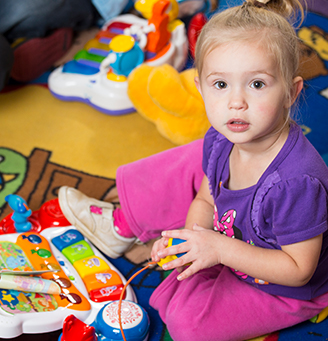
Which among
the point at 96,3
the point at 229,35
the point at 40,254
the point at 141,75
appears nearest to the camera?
the point at 229,35

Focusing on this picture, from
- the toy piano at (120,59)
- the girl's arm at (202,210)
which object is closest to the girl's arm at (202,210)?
the girl's arm at (202,210)

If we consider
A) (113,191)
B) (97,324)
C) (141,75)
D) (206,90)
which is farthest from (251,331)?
(141,75)

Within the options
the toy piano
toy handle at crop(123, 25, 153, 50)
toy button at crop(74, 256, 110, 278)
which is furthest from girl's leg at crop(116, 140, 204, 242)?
toy handle at crop(123, 25, 153, 50)

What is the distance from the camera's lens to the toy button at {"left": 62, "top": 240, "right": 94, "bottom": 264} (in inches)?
34.5

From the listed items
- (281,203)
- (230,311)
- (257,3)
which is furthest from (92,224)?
(257,3)

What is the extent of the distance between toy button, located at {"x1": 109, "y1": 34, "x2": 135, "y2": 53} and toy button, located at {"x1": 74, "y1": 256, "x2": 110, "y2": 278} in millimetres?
744

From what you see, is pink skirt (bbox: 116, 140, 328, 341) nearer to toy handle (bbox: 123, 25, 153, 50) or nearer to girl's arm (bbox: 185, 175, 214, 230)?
girl's arm (bbox: 185, 175, 214, 230)

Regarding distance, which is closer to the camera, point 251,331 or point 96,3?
point 251,331

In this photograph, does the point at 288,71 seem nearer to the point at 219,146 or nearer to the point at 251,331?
the point at 219,146

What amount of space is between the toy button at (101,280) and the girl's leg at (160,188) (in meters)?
0.11

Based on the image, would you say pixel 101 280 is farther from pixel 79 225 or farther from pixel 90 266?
pixel 79 225

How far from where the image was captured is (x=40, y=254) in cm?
85

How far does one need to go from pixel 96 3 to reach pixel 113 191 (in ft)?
3.14

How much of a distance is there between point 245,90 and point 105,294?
19.0 inches
